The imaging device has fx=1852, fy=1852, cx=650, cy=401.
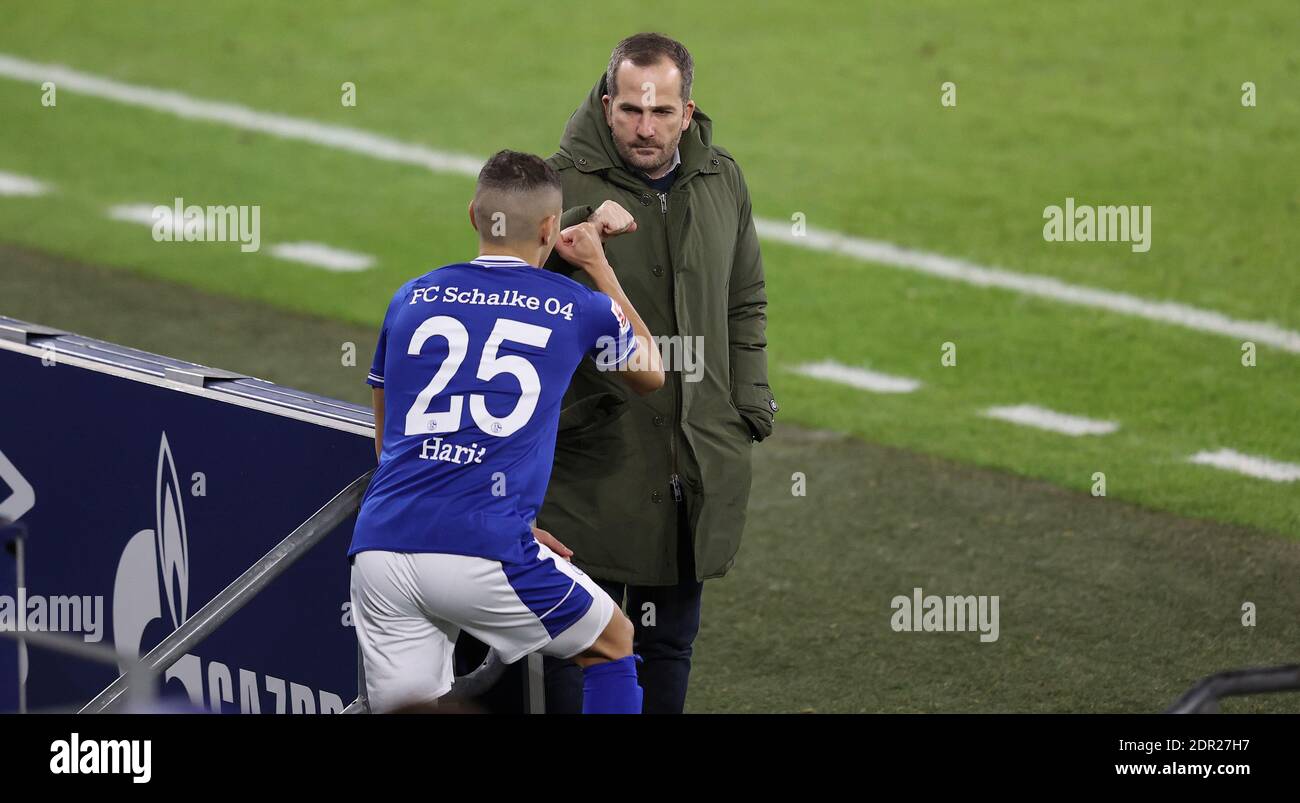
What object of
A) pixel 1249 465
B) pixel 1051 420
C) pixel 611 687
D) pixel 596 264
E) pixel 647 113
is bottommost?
pixel 611 687

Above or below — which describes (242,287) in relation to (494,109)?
below

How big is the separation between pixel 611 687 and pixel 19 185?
360 inches

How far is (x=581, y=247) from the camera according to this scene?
4605mm

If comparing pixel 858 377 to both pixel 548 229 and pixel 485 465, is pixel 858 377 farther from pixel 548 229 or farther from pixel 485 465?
pixel 485 465

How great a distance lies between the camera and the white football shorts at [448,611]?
420cm

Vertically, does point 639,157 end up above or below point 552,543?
above

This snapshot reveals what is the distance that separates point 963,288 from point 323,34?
271 inches

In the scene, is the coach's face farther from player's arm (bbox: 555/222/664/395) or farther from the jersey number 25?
the jersey number 25

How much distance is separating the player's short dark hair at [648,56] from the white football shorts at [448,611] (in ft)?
4.45

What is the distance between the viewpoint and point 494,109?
13.4 meters

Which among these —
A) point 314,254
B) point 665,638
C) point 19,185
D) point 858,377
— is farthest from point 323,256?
point 665,638

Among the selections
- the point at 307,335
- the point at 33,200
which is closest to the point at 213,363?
the point at 307,335

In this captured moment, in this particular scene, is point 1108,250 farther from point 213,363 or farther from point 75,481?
point 75,481

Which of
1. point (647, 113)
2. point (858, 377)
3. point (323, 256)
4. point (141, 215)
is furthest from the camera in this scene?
point (141, 215)
